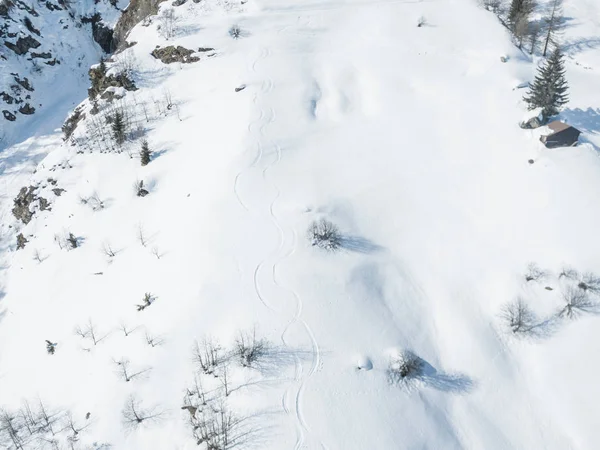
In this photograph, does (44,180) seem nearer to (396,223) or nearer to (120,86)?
(120,86)

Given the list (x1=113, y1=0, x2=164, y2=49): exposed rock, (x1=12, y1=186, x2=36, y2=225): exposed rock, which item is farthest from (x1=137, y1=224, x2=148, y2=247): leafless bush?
(x1=113, y1=0, x2=164, y2=49): exposed rock

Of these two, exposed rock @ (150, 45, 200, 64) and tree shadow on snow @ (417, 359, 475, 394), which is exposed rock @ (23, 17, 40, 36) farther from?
tree shadow on snow @ (417, 359, 475, 394)

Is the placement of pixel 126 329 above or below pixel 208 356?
below

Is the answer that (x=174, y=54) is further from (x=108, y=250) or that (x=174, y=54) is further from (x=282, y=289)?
(x=282, y=289)

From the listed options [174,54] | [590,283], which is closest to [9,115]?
[174,54]

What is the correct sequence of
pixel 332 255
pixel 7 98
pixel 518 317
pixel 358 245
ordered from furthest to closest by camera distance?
pixel 7 98
pixel 358 245
pixel 332 255
pixel 518 317

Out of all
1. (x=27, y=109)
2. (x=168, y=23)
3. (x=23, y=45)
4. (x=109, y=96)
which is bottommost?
(x=27, y=109)

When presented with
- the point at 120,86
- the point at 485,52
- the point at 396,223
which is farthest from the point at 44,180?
the point at 485,52
